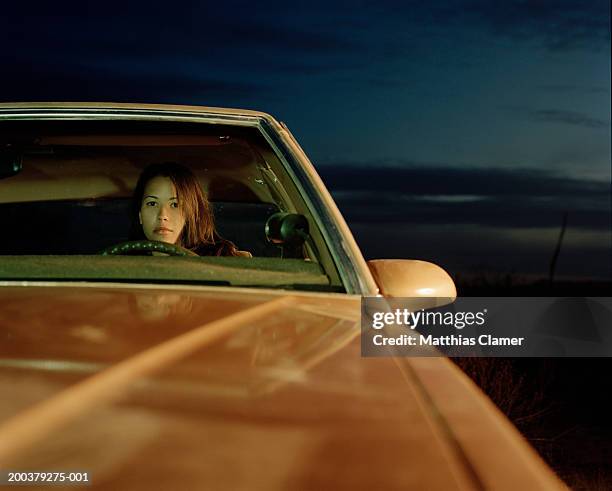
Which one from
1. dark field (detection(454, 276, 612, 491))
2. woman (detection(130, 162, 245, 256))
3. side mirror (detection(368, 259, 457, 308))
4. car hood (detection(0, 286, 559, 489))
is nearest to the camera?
car hood (detection(0, 286, 559, 489))

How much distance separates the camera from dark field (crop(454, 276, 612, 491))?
31.7 ft

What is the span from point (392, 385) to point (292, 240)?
1202 mm

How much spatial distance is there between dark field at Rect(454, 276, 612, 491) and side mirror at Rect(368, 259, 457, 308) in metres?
6.13

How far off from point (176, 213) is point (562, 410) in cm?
994

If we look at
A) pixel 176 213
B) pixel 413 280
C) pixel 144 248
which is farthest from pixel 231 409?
pixel 176 213

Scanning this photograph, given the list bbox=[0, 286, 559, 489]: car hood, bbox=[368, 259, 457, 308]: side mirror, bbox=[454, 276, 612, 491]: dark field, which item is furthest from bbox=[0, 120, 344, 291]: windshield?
bbox=[454, 276, 612, 491]: dark field

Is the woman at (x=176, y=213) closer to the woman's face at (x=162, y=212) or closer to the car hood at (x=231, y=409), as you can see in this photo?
the woman's face at (x=162, y=212)

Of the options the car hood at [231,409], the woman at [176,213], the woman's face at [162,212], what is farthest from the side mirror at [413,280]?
the woman's face at [162,212]

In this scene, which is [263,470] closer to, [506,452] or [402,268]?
[506,452]

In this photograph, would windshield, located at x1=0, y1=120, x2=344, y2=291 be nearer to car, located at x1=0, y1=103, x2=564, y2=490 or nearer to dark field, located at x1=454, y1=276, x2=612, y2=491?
car, located at x1=0, y1=103, x2=564, y2=490

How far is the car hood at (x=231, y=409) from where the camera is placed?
1.21 metres

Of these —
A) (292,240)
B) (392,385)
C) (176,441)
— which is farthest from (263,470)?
(292,240)

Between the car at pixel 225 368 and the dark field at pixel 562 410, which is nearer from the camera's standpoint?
the car at pixel 225 368

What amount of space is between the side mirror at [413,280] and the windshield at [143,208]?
134 mm
